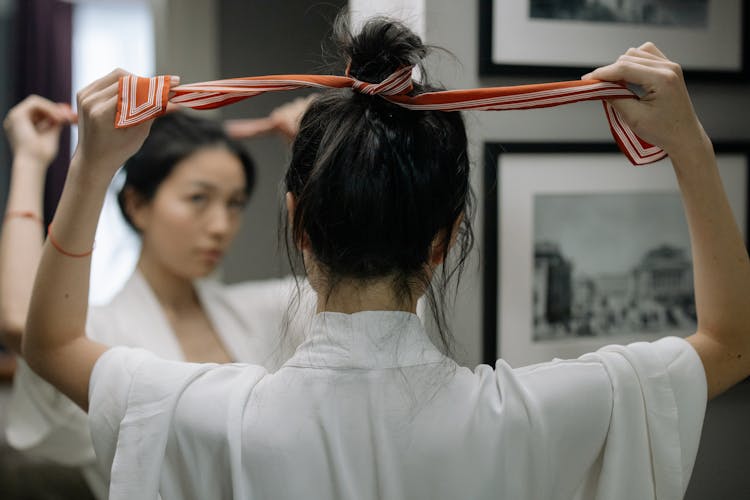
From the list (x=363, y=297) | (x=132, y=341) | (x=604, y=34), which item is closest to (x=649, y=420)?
(x=363, y=297)

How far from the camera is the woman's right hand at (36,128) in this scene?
107 cm

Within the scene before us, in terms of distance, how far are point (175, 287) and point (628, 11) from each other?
2.89ft

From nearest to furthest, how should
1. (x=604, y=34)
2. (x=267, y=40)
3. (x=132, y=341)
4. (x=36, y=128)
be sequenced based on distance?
1. (x=604, y=34)
2. (x=36, y=128)
3. (x=132, y=341)
4. (x=267, y=40)

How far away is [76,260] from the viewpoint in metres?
0.71

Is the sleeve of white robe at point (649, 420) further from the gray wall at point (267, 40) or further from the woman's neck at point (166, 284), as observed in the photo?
the gray wall at point (267, 40)

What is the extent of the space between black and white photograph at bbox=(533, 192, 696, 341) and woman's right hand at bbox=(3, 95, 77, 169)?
2.18 feet

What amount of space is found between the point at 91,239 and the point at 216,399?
0.20m

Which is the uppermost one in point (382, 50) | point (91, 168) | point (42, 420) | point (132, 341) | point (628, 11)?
point (628, 11)

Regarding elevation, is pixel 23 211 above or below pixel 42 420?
above

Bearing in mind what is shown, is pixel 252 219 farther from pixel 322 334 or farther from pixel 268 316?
pixel 322 334

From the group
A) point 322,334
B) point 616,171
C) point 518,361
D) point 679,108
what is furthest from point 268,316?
point 679,108

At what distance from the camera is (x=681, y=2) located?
3.24 ft

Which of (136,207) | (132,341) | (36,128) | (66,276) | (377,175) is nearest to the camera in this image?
(377,175)

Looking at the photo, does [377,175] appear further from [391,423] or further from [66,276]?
[66,276]
